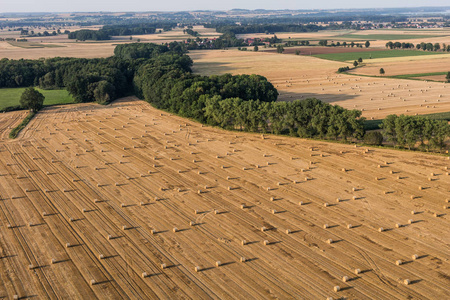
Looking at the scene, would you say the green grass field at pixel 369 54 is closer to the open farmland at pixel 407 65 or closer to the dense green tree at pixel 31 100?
the open farmland at pixel 407 65

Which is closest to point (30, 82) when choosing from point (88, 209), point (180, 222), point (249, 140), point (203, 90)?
point (203, 90)

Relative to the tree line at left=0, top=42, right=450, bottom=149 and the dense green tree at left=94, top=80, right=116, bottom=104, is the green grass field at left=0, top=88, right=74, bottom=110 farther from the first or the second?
the dense green tree at left=94, top=80, right=116, bottom=104

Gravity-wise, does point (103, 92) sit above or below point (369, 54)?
below

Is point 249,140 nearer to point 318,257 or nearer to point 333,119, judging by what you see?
point 333,119

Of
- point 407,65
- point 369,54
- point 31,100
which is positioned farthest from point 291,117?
point 369,54

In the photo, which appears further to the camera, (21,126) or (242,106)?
(21,126)

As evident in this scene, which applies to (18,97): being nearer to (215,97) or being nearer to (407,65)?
(215,97)

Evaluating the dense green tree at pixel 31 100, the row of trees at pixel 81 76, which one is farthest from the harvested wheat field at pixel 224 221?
the row of trees at pixel 81 76
